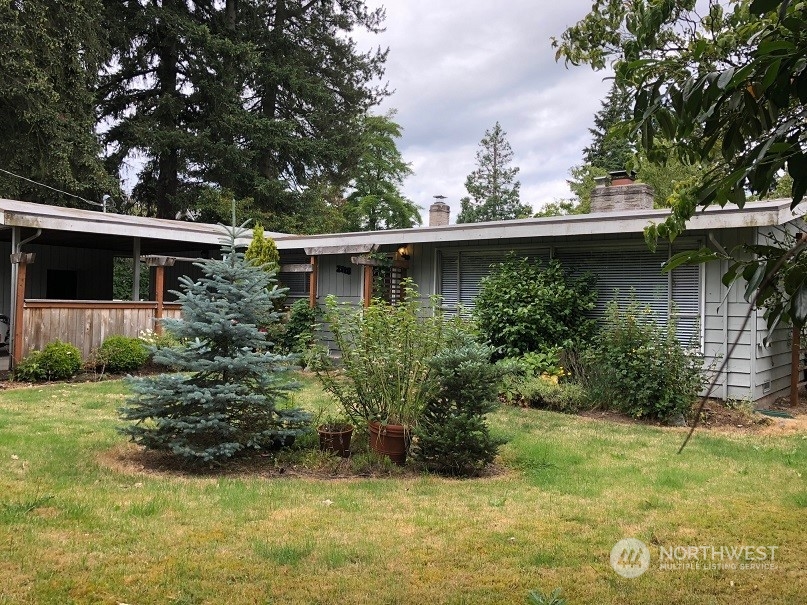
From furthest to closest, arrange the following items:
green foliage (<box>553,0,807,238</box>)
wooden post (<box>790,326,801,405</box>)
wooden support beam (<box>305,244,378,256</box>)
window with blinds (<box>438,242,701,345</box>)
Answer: wooden support beam (<box>305,244,378,256</box>)
wooden post (<box>790,326,801,405</box>)
window with blinds (<box>438,242,701,345</box>)
green foliage (<box>553,0,807,238</box>)

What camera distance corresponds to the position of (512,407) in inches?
335

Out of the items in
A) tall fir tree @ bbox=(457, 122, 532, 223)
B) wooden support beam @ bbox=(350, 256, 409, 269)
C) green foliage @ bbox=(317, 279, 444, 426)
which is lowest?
green foliage @ bbox=(317, 279, 444, 426)

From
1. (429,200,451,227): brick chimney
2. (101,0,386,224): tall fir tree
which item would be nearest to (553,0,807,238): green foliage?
(429,200,451,227): brick chimney

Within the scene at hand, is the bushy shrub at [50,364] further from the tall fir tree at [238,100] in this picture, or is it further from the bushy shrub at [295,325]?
the tall fir tree at [238,100]

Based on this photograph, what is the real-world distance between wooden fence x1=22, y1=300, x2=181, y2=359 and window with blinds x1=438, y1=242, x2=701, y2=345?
578 cm

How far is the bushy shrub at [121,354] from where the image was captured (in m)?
10.3

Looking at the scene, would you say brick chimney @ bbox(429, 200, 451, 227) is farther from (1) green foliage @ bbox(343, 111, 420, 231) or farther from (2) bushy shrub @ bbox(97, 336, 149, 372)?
(1) green foliage @ bbox(343, 111, 420, 231)

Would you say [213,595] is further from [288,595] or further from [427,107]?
[427,107]

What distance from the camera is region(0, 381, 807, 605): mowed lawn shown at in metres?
2.91

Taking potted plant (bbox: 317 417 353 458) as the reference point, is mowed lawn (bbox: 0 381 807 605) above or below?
below

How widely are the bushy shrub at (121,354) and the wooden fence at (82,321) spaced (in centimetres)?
33

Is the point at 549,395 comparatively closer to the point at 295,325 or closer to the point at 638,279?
the point at 638,279

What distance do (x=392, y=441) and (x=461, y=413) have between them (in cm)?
63

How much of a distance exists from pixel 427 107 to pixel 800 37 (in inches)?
1269
